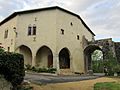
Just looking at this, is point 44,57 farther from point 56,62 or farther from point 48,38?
point 56,62

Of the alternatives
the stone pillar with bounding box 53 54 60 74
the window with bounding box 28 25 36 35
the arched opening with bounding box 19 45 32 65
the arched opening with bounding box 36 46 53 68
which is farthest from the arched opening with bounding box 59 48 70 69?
the window with bounding box 28 25 36 35

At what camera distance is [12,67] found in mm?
10773

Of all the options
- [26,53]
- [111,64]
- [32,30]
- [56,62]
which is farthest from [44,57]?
[111,64]

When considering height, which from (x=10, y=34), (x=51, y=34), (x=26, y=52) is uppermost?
(x=10, y=34)

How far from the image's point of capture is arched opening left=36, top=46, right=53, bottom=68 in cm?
2852

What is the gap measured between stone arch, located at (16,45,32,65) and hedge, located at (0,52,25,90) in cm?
1802

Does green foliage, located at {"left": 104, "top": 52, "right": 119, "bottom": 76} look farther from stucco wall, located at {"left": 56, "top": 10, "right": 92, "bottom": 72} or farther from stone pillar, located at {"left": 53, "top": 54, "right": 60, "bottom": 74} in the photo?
stone pillar, located at {"left": 53, "top": 54, "right": 60, "bottom": 74}

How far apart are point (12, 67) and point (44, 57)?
722 inches

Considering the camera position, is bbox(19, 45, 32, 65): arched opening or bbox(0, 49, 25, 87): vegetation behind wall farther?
bbox(19, 45, 32, 65): arched opening

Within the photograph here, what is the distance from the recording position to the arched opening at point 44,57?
28516 millimetres

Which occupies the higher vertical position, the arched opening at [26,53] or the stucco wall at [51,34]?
the stucco wall at [51,34]

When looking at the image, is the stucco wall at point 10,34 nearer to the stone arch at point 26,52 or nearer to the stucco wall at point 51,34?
Result: the stucco wall at point 51,34

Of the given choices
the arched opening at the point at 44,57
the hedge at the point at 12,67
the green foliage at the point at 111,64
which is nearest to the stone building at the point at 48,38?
the arched opening at the point at 44,57

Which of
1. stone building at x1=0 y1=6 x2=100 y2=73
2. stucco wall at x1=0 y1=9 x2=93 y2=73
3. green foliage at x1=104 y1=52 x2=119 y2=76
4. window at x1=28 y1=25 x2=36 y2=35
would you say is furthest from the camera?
window at x1=28 y1=25 x2=36 y2=35
